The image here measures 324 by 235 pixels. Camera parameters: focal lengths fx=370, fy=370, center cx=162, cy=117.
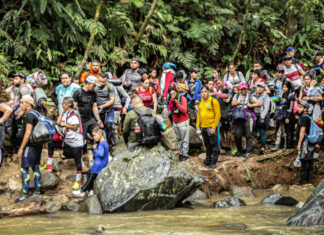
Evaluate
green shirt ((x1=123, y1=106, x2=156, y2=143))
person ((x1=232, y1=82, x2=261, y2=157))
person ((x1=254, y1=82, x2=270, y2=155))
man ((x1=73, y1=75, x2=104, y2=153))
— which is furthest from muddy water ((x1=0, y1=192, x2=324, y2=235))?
person ((x1=254, y1=82, x2=270, y2=155))

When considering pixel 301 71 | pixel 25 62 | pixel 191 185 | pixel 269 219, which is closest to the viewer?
pixel 269 219

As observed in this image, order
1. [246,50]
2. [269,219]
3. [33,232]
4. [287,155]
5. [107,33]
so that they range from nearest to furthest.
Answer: [33,232]
[269,219]
[287,155]
[107,33]
[246,50]

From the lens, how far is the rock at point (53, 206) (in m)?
7.43

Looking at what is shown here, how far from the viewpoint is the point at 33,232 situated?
222 inches

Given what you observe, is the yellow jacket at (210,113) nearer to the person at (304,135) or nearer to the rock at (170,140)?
the rock at (170,140)

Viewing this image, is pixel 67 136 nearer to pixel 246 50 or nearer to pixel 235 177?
pixel 235 177

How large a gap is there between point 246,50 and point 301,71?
5.55m

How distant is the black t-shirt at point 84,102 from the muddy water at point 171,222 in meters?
2.40

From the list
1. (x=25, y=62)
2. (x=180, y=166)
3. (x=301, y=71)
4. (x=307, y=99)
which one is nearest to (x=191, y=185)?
(x=180, y=166)

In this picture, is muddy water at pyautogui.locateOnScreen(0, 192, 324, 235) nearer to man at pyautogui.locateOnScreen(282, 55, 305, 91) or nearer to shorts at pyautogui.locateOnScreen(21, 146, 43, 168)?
shorts at pyautogui.locateOnScreen(21, 146, 43, 168)

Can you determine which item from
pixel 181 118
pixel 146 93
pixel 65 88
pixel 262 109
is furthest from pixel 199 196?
pixel 65 88

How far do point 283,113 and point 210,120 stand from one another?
2.58 m

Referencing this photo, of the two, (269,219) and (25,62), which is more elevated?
(25,62)

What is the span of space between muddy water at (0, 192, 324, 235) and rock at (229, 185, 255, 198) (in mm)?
1383
